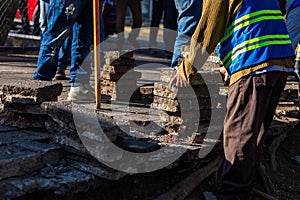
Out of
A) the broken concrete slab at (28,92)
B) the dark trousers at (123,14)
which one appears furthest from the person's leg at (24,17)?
the broken concrete slab at (28,92)

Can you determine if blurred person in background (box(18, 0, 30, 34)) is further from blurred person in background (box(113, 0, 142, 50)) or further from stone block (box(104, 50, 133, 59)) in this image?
stone block (box(104, 50, 133, 59))

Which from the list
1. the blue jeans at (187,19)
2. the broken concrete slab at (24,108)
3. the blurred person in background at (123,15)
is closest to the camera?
the broken concrete slab at (24,108)

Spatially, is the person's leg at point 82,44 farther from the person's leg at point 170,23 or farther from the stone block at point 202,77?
the person's leg at point 170,23

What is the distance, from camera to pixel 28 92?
3.77 metres

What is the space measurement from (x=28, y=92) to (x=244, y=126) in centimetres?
157

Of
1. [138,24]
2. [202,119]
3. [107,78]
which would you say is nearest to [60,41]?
[107,78]

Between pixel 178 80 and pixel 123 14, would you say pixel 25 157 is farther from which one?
pixel 123 14

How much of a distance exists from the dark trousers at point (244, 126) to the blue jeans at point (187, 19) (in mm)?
1703

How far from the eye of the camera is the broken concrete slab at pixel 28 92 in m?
3.72

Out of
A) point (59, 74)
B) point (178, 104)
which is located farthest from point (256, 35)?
point (59, 74)

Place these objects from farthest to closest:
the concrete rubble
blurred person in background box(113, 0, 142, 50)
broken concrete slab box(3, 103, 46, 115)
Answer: blurred person in background box(113, 0, 142, 50)
broken concrete slab box(3, 103, 46, 115)
the concrete rubble

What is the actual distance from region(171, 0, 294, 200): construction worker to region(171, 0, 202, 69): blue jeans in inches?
64.0

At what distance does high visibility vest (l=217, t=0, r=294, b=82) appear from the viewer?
331 cm

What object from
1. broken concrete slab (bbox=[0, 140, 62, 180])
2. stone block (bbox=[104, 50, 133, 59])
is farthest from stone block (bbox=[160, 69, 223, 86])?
broken concrete slab (bbox=[0, 140, 62, 180])
